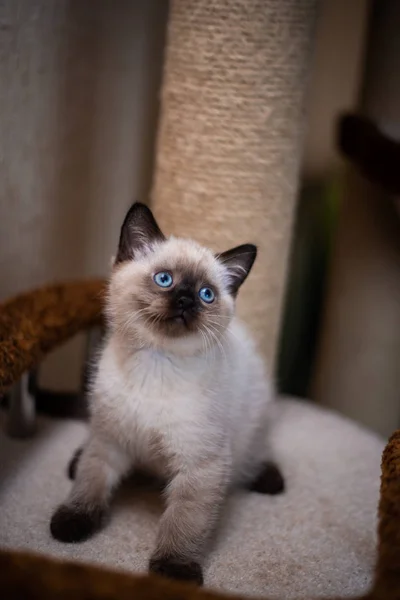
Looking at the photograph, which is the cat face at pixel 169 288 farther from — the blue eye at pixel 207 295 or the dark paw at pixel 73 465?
the dark paw at pixel 73 465

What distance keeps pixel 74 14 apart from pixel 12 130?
306 millimetres

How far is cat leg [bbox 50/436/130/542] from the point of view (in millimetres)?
980

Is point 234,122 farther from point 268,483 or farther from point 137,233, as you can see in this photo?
point 268,483

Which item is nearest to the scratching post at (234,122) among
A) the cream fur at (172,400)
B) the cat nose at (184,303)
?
the cream fur at (172,400)

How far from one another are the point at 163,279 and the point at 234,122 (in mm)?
409

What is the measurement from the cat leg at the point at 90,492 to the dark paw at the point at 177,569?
0.13 meters

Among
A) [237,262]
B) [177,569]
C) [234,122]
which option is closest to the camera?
[177,569]

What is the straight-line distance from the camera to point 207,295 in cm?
96

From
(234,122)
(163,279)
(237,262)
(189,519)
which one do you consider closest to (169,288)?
(163,279)

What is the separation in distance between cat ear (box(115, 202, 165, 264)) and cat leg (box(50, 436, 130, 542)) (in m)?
0.29

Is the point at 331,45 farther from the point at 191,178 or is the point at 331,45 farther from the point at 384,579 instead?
the point at 384,579

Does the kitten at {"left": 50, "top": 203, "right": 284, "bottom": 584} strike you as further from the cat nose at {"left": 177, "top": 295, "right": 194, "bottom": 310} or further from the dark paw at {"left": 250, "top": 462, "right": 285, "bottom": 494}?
the dark paw at {"left": 250, "top": 462, "right": 285, "bottom": 494}

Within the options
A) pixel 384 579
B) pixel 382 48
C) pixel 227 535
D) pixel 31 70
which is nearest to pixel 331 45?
pixel 382 48

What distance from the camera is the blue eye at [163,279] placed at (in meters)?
0.94
